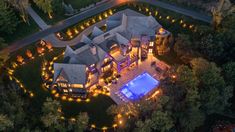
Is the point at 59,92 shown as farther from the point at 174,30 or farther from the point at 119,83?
the point at 174,30

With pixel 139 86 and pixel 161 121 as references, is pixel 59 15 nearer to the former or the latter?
pixel 139 86

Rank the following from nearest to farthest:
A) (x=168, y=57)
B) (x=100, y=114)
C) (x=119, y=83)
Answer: (x=100, y=114)
(x=119, y=83)
(x=168, y=57)

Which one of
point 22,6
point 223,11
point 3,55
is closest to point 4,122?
point 3,55

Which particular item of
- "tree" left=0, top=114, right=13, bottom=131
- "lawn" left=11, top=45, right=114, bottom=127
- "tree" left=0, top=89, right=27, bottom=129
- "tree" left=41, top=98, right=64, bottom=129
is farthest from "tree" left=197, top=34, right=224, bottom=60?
"tree" left=0, top=114, right=13, bottom=131

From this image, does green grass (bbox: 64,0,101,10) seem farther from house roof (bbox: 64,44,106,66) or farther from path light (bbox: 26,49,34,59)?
house roof (bbox: 64,44,106,66)

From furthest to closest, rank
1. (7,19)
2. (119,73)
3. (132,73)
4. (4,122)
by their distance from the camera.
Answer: (7,19), (132,73), (119,73), (4,122)

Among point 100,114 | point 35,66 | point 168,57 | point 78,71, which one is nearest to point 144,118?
point 100,114

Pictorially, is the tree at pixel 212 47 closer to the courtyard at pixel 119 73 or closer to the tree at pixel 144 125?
the courtyard at pixel 119 73

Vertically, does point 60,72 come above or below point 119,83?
above
